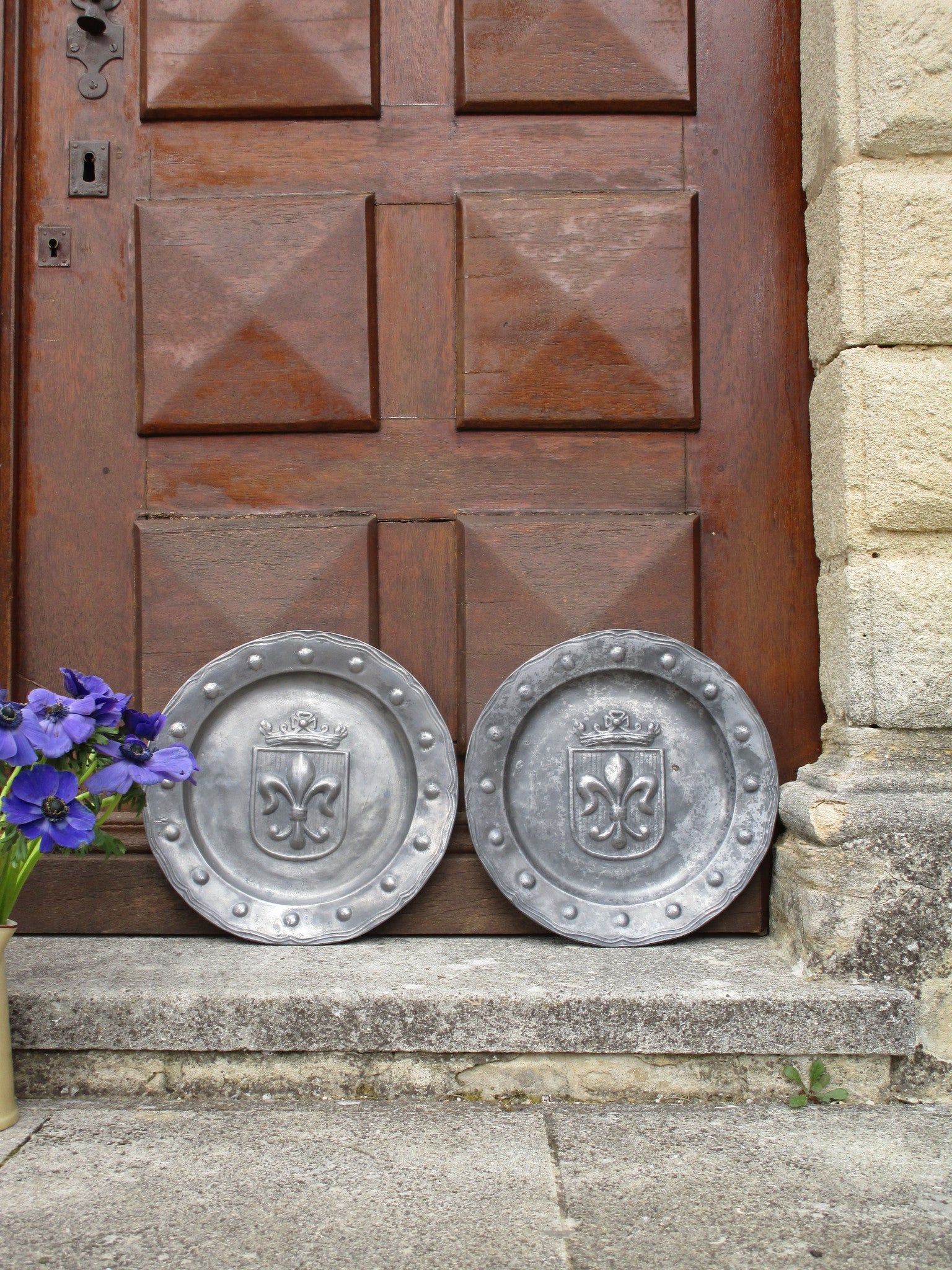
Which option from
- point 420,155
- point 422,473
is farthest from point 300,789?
point 420,155

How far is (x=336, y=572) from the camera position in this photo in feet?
6.26

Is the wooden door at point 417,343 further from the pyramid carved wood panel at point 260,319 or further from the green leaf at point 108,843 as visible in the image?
the green leaf at point 108,843

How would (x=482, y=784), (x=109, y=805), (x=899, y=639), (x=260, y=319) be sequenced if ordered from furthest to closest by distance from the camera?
(x=260, y=319) → (x=482, y=784) → (x=899, y=639) → (x=109, y=805)

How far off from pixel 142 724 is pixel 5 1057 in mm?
516

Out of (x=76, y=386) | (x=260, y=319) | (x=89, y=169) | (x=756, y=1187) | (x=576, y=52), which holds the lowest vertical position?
(x=756, y=1187)

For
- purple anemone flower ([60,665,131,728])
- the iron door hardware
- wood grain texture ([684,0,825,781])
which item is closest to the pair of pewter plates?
wood grain texture ([684,0,825,781])

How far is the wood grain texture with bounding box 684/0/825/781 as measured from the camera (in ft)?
6.30

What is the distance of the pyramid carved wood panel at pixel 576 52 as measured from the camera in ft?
6.36

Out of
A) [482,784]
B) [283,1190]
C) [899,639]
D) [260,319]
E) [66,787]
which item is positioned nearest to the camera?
[283,1190]

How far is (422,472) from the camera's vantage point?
1.94m

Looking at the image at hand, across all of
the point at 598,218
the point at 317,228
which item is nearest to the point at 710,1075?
the point at 598,218

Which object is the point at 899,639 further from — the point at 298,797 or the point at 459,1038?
the point at 298,797

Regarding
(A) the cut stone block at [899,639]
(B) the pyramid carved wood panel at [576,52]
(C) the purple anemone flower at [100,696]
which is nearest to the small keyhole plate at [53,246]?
(B) the pyramid carved wood panel at [576,52]

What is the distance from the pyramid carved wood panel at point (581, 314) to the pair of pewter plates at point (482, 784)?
0.50m
